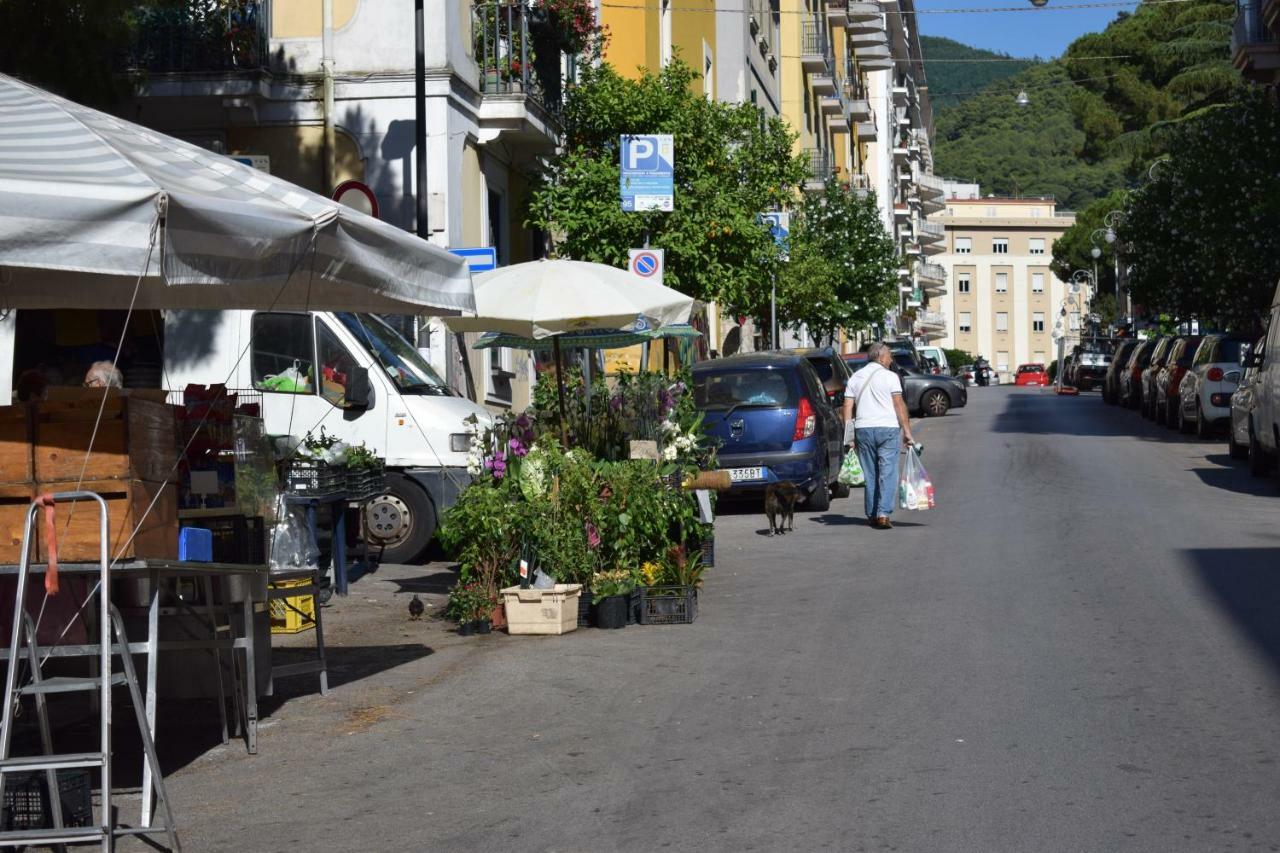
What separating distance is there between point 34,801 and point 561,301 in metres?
8.07

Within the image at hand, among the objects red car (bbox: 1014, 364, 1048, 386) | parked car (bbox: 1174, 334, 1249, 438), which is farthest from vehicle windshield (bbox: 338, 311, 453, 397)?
red car (bbox: 1014, 364, 1048, 386)

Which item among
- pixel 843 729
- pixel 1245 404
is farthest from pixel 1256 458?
pixel 843 729

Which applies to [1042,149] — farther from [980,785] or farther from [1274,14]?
[980,785]

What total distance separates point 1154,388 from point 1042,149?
10661 cm

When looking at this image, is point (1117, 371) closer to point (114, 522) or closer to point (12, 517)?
point (114, 522)

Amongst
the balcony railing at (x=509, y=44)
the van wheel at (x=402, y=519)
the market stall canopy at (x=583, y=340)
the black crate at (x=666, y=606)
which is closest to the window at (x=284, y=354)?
the van wheel at (x=402, y=519)

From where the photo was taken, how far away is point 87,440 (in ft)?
21.9

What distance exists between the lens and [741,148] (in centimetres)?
2808

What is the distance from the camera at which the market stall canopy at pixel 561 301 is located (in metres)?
13.6

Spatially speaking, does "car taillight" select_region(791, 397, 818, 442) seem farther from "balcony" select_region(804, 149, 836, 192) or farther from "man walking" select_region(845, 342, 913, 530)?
"balcony" select_region(804, 149, 836, 192)

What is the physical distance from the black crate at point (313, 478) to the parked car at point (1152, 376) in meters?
26.4

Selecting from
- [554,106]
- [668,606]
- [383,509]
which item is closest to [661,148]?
[554,106]

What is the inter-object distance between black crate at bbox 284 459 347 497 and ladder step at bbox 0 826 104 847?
692 cm

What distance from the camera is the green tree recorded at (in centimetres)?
2502
